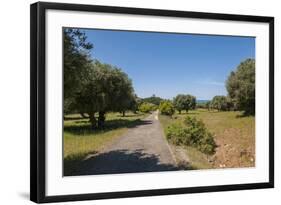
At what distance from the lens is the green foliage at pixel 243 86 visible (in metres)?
7.17

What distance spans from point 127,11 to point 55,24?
789 mm

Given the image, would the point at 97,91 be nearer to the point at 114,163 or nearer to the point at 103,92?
the point at 103,92

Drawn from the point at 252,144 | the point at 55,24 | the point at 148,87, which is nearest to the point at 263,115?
the point at 252,144

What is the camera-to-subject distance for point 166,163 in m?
6.83

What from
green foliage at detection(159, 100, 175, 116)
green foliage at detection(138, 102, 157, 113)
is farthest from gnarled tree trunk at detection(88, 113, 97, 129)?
green foliage at detection(159, 100, 175, 116)

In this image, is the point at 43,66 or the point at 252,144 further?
the point at 252,144

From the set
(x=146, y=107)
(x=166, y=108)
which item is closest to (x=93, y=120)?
(x=146, y=107)

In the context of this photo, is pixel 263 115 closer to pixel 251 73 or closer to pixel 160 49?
pixel 251 73

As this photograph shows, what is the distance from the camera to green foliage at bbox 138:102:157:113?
6.76 metres

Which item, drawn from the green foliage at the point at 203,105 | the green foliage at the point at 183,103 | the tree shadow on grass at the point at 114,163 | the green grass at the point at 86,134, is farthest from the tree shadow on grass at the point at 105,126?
the green foliage at the point at 203,105

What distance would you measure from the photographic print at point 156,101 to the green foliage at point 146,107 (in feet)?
0.04

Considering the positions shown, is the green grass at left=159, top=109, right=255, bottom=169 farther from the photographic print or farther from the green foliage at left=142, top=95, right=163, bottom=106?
the green foliage at left=142, top=95, right=163, bottom=106

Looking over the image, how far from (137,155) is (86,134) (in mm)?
601

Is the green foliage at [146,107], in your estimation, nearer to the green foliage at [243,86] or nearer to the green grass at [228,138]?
the green grass at [228,138]
